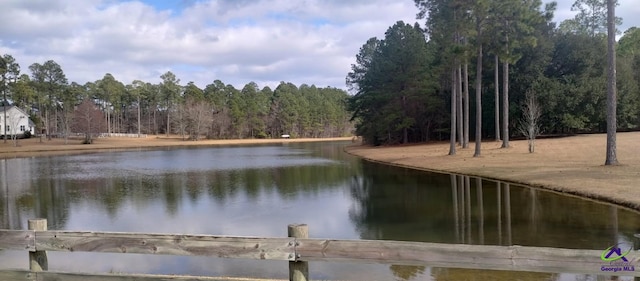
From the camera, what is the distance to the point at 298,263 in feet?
12.3

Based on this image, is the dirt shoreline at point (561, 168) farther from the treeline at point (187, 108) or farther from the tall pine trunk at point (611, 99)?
the treeline at point (187, 108)

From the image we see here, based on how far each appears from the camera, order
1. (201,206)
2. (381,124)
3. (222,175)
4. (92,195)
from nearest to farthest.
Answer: (201,206) → (92,195) → (222,175) → (381,124)

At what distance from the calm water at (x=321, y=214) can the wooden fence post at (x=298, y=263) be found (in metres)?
3.55

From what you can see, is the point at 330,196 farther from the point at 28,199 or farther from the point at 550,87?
the point at 550,87

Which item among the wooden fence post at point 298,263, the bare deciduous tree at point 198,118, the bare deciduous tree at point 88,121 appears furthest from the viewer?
the bare deciduous tree at point 198,118

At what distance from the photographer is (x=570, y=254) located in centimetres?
327

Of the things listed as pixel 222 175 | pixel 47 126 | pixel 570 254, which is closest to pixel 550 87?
pixel 222 175

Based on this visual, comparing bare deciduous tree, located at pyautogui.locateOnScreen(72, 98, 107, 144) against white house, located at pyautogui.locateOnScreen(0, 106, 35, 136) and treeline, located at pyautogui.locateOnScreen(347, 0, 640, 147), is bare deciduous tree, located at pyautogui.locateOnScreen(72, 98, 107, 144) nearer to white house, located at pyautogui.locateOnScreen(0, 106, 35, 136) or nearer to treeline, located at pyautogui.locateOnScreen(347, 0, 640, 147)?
white house, located at pyautogui.locateOnScreen(0, 106, 35, 136)

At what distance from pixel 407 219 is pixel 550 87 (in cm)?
3745

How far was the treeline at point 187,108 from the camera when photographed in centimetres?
8769

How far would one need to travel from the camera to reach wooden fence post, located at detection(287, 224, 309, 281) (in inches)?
145

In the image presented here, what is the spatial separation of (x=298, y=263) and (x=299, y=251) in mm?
144
